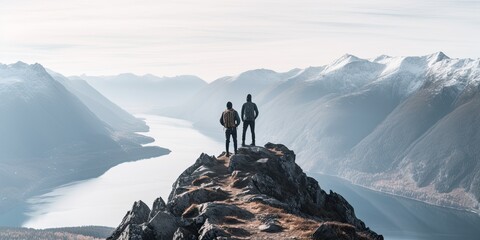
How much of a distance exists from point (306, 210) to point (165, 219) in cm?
2370

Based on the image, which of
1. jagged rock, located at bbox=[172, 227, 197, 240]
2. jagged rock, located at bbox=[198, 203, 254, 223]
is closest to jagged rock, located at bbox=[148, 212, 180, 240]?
jagged rock, located at bbox=[172, 227, 197, 240]

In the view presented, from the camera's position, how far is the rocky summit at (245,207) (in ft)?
130

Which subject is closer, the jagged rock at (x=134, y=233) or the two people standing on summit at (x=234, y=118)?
the jagged rock at (x=134, y=233)

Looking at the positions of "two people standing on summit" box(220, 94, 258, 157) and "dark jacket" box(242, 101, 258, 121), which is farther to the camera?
"dark jacket" box(242, 101, 258, 121)

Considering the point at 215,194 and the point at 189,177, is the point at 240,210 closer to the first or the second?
the point at 215,194

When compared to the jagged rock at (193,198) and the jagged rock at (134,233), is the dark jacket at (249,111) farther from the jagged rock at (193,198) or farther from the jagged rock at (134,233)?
the jagged rock at (134,233)

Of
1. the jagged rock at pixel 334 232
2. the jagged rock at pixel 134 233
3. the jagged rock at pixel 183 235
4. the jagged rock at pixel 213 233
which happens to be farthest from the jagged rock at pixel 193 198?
the jagged rock at pixel 334 232

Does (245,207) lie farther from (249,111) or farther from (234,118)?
(249,111)

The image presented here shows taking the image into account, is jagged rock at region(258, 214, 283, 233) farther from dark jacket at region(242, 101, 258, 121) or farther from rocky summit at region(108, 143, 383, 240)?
dark jacket at region(242, 101, 258, 121)

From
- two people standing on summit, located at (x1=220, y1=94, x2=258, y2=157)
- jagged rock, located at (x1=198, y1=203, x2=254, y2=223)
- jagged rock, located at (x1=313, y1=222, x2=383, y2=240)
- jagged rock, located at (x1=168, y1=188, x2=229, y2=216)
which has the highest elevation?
two people standing on summit, located at (x1=220, y1=94, x2=258, y2=157)

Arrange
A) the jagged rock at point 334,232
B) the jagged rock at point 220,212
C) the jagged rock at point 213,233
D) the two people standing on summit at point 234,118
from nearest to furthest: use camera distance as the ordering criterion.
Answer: the jagged rock at point 334,232, the jagged rock at point 213,233, the jagged rock at point 220,212, the two people standing on summit at point 234,118

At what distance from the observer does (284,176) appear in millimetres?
68500

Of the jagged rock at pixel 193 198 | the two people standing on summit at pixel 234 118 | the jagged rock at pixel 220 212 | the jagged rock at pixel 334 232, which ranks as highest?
the two people standing on summit at pixel 234 118

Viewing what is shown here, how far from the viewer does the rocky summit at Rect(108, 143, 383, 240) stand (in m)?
39.5
